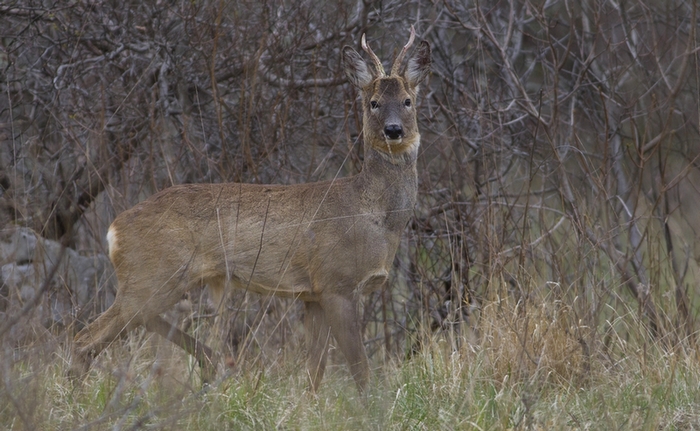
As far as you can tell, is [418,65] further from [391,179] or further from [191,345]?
[191,345]

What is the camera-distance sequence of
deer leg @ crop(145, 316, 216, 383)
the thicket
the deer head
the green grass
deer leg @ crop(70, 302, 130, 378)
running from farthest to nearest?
the thicket, the deer head, deer leg @ crop(70, 302, 130, 378), deer leg @ crop(145, 316, 216, 383), the green grass

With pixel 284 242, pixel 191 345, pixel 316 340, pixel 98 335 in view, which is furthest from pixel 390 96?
pixel 98 335

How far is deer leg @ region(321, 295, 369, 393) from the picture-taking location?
18.3 feet

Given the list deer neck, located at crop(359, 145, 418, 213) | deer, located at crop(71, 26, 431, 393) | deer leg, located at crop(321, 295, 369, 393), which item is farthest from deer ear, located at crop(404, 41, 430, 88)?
deer leg, located at crop(321, 295, 369, 393)

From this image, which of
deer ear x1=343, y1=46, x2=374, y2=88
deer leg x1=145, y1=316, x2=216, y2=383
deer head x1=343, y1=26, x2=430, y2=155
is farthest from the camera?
deer ear x1=343, y1=46, x2=374, y2=88

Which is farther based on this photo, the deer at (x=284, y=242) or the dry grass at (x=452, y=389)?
the deer at (x=284, y=242)

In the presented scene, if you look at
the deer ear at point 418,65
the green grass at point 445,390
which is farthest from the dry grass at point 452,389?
the deer ear at point 418,65

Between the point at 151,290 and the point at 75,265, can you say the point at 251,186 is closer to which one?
the point at 151,290

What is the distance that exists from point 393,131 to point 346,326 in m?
1.20

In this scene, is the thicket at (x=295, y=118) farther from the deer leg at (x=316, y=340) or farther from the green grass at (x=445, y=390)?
the green grass at (x=445, y=390)

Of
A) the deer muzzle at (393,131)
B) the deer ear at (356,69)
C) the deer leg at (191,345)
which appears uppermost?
the deer ear at (356,69)

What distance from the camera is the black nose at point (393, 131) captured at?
560 centimetres

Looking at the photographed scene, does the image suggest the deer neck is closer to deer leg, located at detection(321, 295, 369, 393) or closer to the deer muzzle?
the deer muzzle

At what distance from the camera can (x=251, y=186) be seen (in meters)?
5.80
